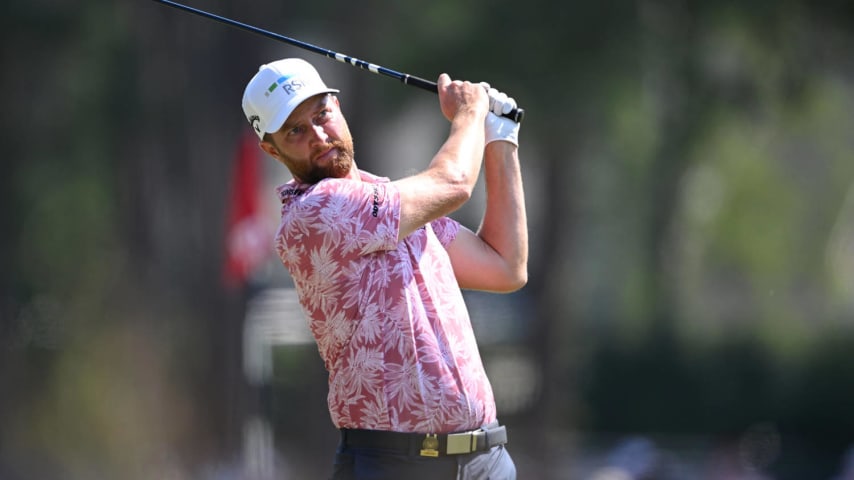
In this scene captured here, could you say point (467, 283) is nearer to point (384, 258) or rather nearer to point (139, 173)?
point (384, 258)

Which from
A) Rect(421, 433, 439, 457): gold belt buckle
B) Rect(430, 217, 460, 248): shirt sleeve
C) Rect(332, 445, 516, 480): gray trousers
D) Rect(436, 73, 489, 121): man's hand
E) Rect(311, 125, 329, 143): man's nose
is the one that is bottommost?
Rect(332, 445, 516, 480): gray trousers

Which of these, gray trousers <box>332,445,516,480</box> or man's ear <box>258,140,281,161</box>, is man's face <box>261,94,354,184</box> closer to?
man's ear <box>258,140,281,161</box>

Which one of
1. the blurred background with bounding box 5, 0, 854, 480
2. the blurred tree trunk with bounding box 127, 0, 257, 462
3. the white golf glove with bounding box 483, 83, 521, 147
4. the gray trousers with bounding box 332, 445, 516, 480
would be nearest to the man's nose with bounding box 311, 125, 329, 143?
the white golf glove with bounding box 483, 83, 521, 147

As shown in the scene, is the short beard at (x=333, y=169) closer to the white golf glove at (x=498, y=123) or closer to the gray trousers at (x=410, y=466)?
the white golf glove at (x=498, y=123)

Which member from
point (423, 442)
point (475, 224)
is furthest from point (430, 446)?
point (475, 224)

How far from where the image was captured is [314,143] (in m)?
3.57

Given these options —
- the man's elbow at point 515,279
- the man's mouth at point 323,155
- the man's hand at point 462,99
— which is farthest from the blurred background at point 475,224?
the man's mouth at point 323,155

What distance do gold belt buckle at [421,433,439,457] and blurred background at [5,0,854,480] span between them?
8.07 metres

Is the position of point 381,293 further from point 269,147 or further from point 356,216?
point 269,147

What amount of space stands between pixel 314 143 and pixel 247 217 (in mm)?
9056

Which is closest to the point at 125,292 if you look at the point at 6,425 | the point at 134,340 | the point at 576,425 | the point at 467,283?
the point at 134,340

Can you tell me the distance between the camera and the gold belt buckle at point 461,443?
3.42m

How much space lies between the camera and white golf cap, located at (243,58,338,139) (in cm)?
355

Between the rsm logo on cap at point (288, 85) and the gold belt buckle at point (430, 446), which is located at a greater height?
the rsm logo on cap at point (288, 85)
